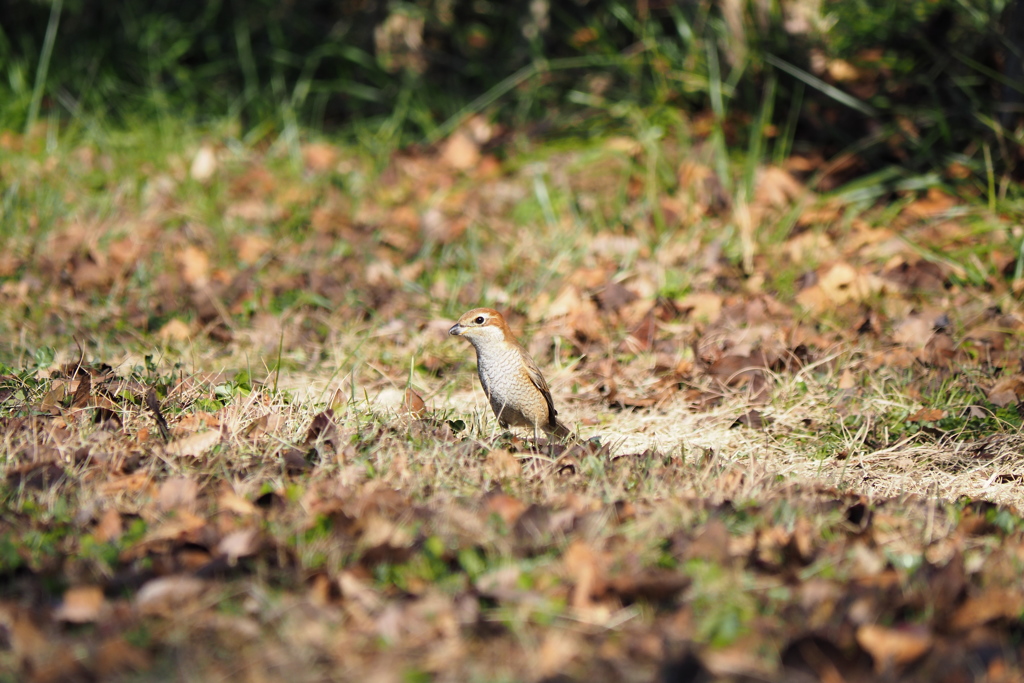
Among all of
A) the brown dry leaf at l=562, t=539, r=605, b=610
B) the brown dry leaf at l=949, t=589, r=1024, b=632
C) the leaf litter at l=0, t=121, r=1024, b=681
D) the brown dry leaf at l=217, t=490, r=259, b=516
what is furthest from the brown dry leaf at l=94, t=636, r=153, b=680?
the brown dry leaf at l=949, t=589, r=1024, b=632

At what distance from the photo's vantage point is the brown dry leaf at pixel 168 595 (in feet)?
7.49

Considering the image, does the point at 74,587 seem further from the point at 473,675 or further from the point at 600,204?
the point at 600,204

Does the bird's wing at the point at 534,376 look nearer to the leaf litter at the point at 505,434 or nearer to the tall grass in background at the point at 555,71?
the leaf litter at the point at 505,434

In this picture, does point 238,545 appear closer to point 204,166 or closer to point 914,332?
point 914,332

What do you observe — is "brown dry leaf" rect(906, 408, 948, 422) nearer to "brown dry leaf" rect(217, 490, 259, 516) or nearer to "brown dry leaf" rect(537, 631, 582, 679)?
"brown dry leaf" rect(537, 631, 582, 679)

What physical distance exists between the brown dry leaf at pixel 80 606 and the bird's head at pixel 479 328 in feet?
6.13

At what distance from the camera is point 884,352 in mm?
4562

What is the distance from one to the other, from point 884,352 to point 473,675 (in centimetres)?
313

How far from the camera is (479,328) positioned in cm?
392

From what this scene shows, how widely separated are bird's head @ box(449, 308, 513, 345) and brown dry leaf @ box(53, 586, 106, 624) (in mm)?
1867

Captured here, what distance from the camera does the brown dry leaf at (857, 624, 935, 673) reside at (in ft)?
7.02

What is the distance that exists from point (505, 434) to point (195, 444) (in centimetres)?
112

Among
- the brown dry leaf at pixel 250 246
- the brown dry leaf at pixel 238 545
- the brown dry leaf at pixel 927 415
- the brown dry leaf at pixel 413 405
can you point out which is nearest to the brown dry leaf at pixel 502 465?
the brown dry leaf at pixel 413 405

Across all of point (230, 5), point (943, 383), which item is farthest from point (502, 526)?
point (230, 5)
